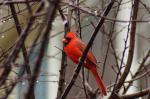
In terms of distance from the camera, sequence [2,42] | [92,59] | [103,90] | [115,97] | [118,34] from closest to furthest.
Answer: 1. [115,97]
2. [103,90]
3. [92,59]
4. [2,42]
5. [118,34]

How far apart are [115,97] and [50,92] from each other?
8.71 feet

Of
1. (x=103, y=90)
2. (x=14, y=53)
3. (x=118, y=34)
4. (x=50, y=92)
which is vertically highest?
(x=14, y=53)

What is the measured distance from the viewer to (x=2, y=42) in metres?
3.85

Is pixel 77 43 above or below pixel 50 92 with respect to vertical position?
above

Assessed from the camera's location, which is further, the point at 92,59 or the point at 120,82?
the point at 92,59

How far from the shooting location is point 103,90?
2676mm

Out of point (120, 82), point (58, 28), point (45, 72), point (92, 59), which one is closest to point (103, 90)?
point (120, 82)

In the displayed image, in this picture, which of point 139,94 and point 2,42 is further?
point 2,42

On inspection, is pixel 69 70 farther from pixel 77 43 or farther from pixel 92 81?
pixel 77 43

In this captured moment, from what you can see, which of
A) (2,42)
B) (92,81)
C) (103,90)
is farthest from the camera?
(92,81)

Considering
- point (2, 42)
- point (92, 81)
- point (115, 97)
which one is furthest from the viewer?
point (92, 81)

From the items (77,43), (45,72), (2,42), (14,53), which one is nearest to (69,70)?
(45,72)

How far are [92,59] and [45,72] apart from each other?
1668 mm

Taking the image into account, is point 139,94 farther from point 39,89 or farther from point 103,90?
point 39,89
